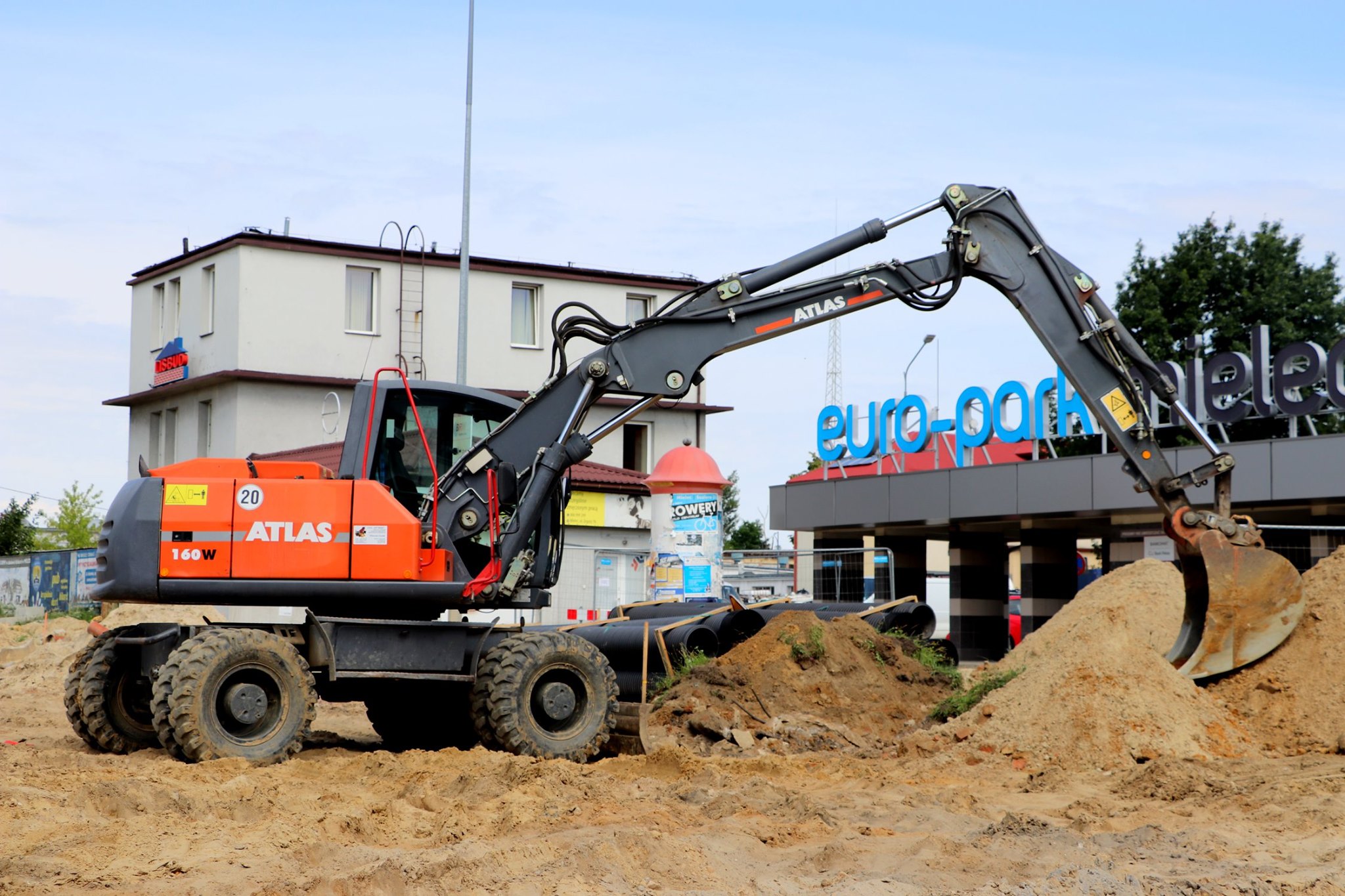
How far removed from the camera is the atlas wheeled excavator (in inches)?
482

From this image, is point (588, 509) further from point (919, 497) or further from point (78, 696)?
point (78, 696)

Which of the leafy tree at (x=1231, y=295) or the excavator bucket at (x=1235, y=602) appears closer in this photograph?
the excavator bucket at (x=1235, y=602)

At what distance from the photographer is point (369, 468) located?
12.9 m

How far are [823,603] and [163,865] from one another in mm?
12192

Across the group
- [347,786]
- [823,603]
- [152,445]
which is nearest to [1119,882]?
[347,786]

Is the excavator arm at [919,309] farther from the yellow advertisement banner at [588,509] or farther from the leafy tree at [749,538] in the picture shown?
the leafy tree at [749,538]

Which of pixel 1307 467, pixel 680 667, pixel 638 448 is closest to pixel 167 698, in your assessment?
pixel 680 667

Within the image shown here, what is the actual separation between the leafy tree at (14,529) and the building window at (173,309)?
12196 millimetres

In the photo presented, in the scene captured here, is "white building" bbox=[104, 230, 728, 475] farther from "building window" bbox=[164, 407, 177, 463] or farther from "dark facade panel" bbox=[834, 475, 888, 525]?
"dark facade panel" bbox=[834, 475, 888, 525]

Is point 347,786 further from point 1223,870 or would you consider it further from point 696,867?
point 1223,870

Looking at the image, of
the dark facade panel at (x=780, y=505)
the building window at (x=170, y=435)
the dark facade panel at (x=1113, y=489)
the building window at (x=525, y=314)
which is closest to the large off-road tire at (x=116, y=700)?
the dark facade panel at (x=1113, y=489)

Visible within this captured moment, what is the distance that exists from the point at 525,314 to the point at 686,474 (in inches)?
802

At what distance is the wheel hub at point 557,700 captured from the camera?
1295cm

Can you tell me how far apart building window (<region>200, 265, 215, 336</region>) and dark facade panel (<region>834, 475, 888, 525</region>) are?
18.5 meters
